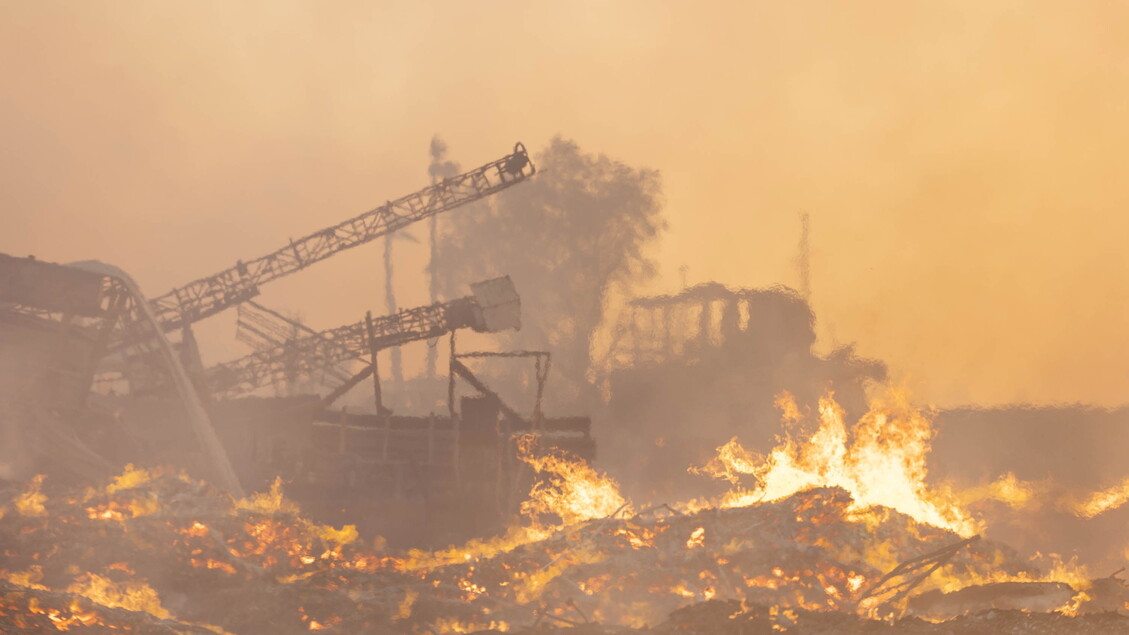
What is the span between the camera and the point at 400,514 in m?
21.6

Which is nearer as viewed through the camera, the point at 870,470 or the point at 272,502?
the point at 870,470

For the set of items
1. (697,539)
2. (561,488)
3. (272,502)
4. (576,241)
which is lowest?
(697,539)

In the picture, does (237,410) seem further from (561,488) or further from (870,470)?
(870,470)

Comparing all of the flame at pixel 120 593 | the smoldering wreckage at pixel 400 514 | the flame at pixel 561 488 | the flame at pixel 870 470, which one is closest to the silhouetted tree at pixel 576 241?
the smoldering wreckage at pixel 400 514

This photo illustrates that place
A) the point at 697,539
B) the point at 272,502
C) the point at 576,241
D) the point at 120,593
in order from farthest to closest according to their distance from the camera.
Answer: the point at 576,241, the point at 272,502, the point at 697,539, the point at 120,593

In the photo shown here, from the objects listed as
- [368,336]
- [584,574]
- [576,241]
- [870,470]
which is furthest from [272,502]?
[576,241]

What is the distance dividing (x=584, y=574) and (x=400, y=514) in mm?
7937

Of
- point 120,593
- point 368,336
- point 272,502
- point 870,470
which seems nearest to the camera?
point 120,593

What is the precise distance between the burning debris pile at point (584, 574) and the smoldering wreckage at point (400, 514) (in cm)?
4

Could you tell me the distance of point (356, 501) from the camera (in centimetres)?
2156

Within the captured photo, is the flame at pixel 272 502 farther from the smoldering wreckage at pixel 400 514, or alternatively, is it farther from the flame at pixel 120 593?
the flame at pixel 120 593

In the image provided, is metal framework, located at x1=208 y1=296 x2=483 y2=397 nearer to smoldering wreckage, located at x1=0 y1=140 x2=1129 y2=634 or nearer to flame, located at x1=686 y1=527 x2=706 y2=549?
smoldering wreckage, located at x1=0 y1=140 x2=1129 y2=634

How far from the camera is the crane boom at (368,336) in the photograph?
24188 mm

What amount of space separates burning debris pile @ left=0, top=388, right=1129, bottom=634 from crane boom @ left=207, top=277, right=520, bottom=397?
8.22 metres
